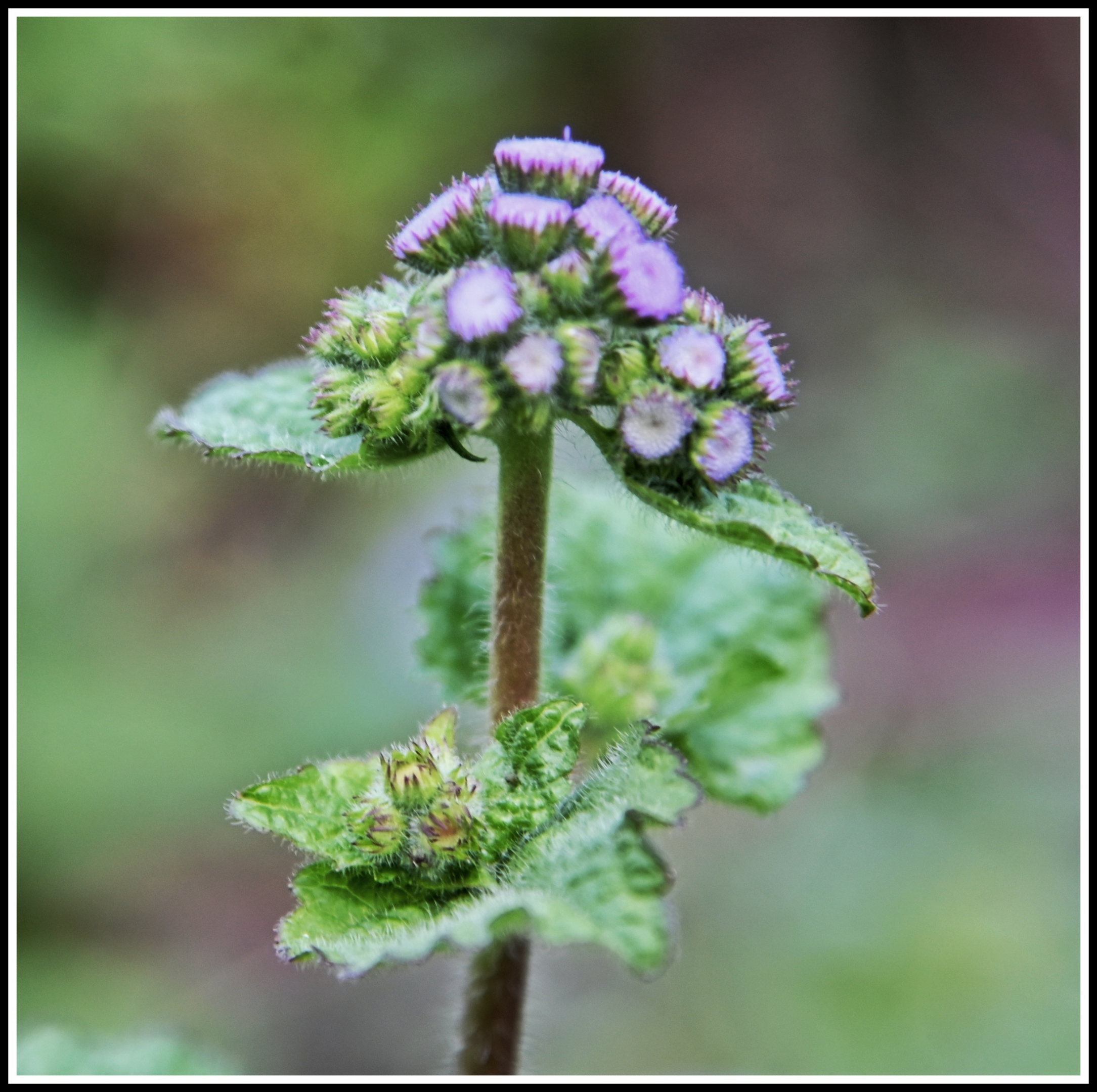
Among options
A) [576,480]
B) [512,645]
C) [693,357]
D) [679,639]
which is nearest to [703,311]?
[693,357]

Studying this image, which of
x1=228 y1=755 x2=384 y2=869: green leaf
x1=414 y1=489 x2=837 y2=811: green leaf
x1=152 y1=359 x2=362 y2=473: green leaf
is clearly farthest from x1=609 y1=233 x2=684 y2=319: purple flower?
x1=228 y1=755 x2=384 y2=869: green leaf

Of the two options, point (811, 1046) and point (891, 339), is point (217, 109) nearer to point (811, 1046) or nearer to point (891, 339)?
point (891, 339)

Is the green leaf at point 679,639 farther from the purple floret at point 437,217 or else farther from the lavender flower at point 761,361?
the purple floret at point 437,217

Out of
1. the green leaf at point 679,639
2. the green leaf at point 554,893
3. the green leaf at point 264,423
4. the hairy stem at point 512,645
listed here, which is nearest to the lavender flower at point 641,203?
the hairy stem at point 512,645

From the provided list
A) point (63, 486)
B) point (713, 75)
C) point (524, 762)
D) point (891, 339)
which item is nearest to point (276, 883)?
point (63, 486)

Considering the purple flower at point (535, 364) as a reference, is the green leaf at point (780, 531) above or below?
below

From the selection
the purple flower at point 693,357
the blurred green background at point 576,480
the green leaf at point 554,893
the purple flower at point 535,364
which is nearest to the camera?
the green leaf at point 554,893
